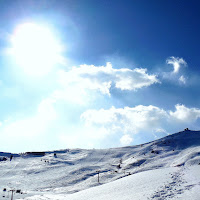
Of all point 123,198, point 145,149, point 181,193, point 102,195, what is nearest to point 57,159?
point 145,149

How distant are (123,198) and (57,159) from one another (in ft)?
147

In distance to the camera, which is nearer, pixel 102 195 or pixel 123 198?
pixel 123 198

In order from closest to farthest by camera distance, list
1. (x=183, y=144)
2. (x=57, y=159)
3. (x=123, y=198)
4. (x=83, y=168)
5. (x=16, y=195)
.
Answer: (x=123, y=198) < (x=16, y=195) < (x=83, y=168) < (x=183, y=144) < (x=57, y=159)

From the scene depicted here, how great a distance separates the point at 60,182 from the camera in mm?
41188

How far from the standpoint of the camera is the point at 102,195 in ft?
66.8

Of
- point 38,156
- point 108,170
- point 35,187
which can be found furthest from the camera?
point 38,156

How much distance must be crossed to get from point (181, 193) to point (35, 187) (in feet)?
104

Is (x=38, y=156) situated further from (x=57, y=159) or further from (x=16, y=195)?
(x=16, y=195)

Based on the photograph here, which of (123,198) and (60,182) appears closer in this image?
(123,198)

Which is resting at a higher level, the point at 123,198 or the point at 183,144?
the point at 183,144

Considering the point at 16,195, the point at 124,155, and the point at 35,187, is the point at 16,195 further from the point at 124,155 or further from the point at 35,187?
the point at 124,155

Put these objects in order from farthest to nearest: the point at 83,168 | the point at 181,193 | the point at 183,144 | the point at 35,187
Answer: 1. the point at 183,144
2. the point at 83,168
3. the point at 35,187
4. the point at 181,193

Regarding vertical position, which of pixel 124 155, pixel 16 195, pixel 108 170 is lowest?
pixel 16 195

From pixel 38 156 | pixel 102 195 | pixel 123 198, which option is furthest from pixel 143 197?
pixel 38 156
